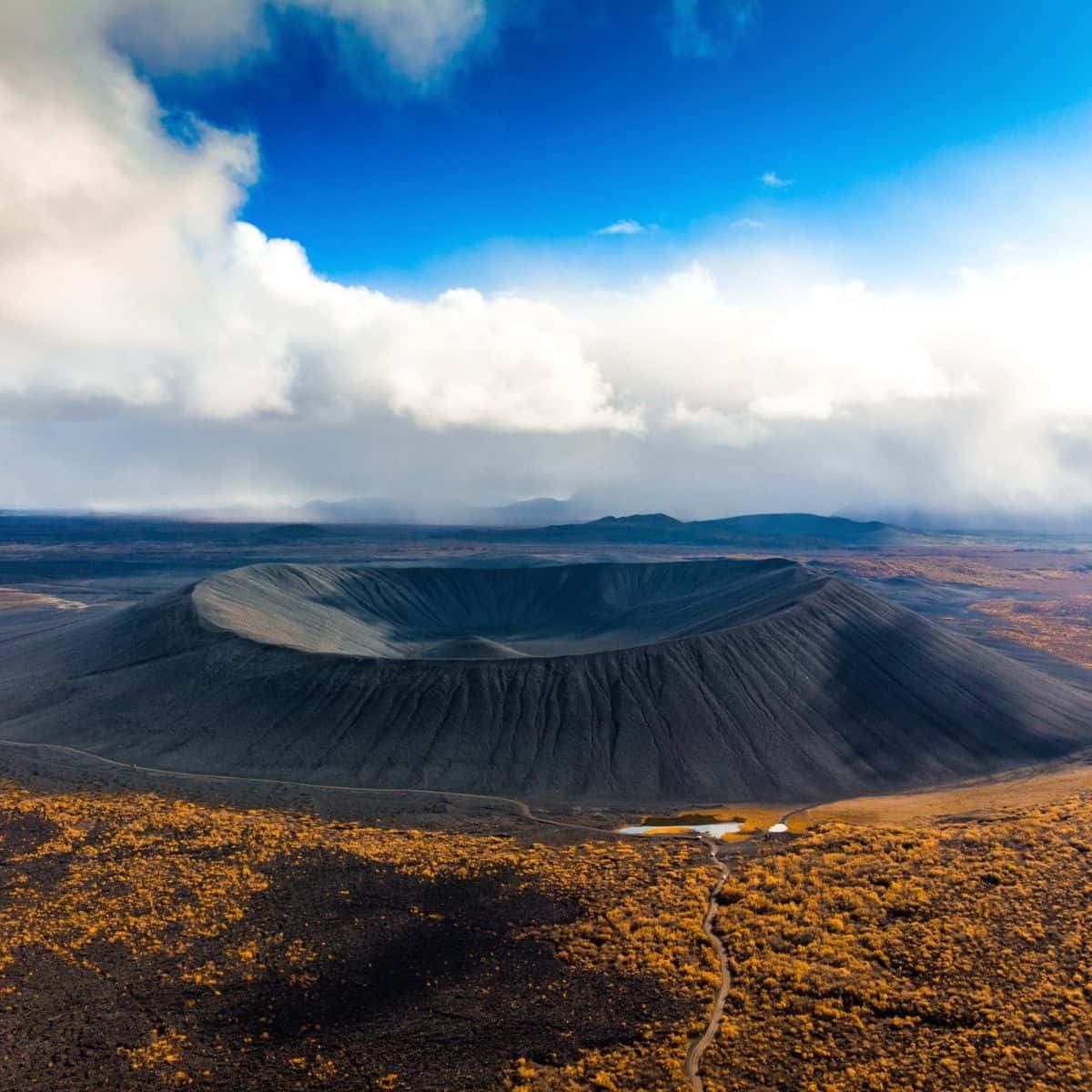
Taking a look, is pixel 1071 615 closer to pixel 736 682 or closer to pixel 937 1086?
pixel 736 682

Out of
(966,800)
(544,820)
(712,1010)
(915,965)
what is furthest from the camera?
(966,800)

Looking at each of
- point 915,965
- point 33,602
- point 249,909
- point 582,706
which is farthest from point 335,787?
point 33,602

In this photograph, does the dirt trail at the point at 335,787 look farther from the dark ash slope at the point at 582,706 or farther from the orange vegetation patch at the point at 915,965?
the orange vegetation patch at the point at 915,965

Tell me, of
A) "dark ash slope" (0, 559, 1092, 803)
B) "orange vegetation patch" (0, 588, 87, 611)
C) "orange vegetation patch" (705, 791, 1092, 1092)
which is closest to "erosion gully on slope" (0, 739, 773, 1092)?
"orange vegetation patch" (705, 791, 1092, 1092)

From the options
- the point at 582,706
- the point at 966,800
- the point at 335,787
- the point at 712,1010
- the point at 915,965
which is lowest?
the point at 335,787

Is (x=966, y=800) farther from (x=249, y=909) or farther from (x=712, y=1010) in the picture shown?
(x=249, y=909)

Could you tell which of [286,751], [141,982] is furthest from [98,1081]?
[286,751]

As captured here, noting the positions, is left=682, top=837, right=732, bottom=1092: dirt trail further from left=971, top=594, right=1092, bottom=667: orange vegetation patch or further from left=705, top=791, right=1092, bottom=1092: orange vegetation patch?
left=971, top=594, right=1092, bottom=667: orange vegetation patch
